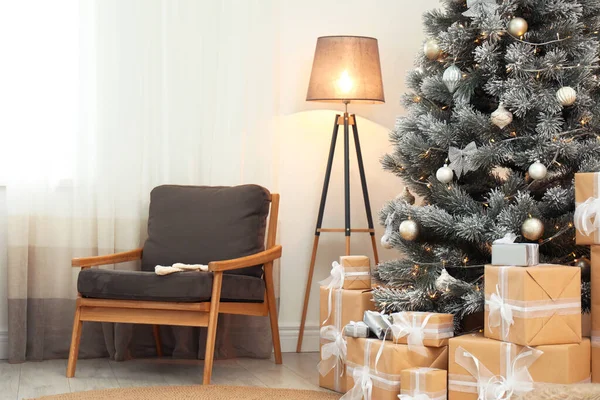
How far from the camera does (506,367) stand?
7.14ft

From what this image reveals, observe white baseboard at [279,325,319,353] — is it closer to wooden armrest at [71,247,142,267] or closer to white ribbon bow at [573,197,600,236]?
wooden armrest at [71,247,142,267]

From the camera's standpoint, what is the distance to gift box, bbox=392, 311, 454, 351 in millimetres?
2377

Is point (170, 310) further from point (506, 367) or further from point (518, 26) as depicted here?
point (518, 26)

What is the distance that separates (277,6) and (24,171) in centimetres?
134

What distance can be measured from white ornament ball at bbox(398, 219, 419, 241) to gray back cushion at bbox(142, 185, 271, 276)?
0.89 meters

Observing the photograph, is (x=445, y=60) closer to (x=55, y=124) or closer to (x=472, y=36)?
(x=472, y=36)

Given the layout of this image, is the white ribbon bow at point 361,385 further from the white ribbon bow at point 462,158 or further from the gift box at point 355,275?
the white ribbon bow at point 462,158

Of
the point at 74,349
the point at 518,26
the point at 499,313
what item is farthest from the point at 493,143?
the point at 74,349

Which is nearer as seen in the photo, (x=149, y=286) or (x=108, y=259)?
(x=149, y=286)

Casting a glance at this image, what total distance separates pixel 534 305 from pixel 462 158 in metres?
0.62

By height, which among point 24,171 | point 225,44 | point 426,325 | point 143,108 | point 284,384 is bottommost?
point 284,384

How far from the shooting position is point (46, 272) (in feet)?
11.5

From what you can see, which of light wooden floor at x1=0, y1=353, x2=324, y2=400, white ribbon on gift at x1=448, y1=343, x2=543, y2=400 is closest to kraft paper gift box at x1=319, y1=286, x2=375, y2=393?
light wooden floor at x1=0, y1=353, x2=324, y2=400

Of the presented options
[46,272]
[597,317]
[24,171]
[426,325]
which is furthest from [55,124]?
[597,317]
